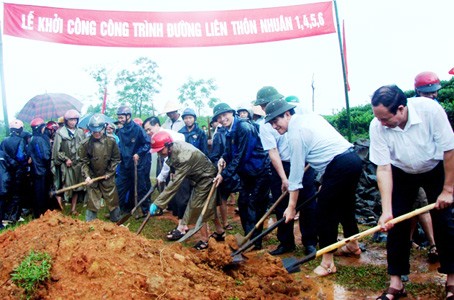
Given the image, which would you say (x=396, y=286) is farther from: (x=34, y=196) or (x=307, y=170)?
(x=34, y=196)

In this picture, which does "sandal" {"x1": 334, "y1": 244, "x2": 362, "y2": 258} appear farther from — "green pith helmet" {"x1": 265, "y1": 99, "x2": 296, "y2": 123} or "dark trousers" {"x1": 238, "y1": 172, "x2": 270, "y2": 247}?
"green pith helmet" {"x1": 265, "y1": 99, "x2": 296, "y2": 123}

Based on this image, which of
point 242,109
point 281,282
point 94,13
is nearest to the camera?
point 281,282

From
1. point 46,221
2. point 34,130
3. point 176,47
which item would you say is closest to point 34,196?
point 34,130

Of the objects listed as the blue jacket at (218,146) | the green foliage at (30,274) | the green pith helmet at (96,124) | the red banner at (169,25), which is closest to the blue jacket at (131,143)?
the green pith helmet at (96,124)

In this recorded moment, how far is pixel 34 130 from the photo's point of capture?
293 inches

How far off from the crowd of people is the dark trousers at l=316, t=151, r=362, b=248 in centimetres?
1

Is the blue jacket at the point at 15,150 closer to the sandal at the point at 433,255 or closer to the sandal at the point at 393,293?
the sandal at the point at 393,293

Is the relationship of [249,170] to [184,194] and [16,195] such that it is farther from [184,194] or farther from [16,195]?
[16,195]

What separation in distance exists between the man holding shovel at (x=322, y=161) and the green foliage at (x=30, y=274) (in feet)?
7.51

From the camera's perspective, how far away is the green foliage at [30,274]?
10.4 ft

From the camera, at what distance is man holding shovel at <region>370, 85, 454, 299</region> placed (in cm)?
293

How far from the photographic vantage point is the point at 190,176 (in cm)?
523

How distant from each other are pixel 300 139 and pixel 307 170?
1.06 meters

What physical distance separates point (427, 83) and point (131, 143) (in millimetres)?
5166
